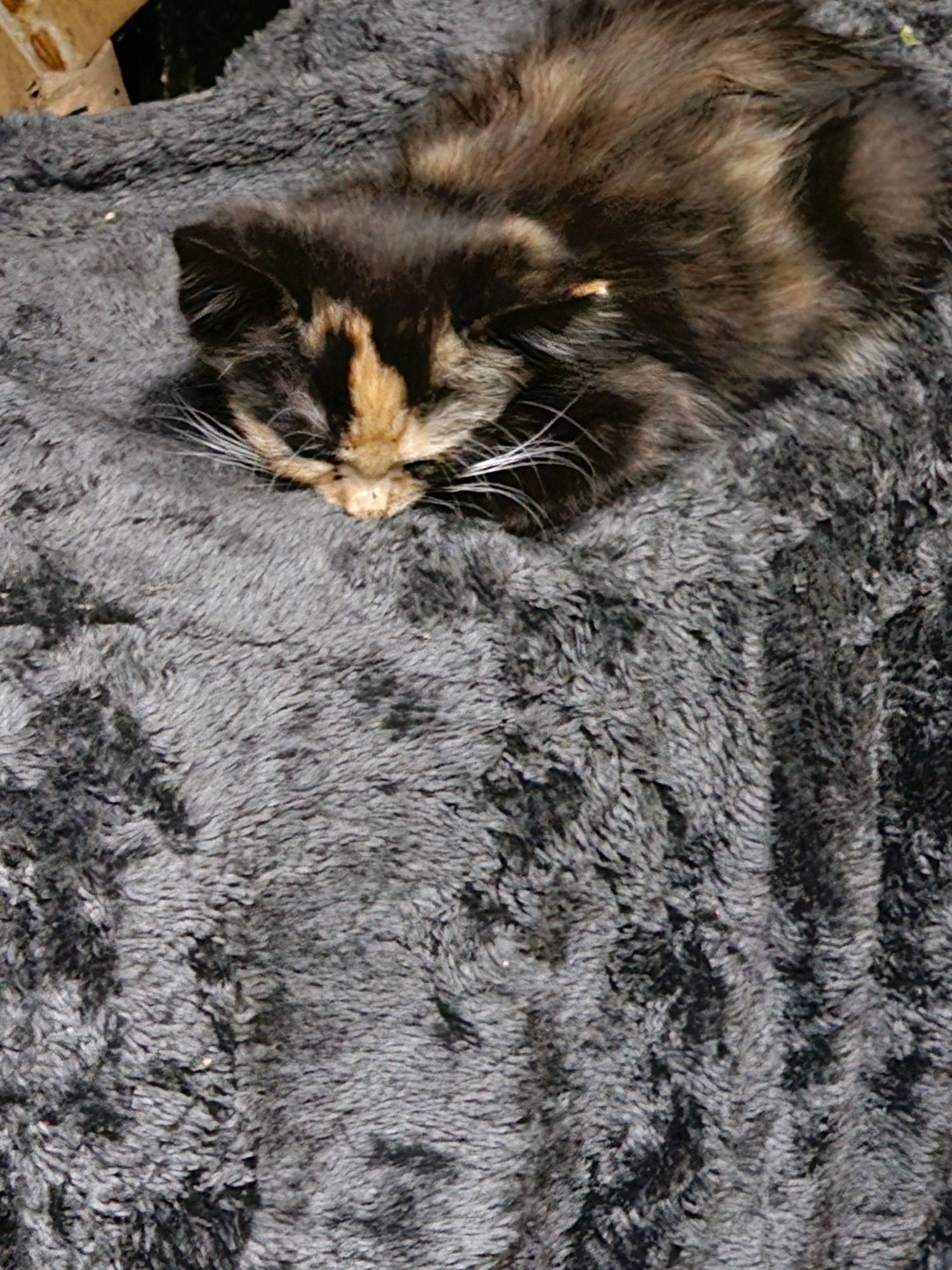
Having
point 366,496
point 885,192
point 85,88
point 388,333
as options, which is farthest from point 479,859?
point 85,88

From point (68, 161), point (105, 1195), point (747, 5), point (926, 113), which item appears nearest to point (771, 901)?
point (105, 1195)

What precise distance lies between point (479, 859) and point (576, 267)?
46 cm

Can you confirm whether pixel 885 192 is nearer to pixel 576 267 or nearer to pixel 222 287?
pixel 576 267

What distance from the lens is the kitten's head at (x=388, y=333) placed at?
1.06 m

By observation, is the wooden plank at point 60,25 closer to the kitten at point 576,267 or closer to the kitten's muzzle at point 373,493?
the kitten at point 576,267

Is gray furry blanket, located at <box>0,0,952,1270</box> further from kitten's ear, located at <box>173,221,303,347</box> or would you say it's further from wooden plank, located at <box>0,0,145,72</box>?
wooden plank, located at <box>0,0,145,72</box>

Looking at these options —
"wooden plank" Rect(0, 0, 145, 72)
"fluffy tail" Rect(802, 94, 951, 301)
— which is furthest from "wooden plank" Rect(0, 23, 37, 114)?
"fluffy tail" Rect(802, 94, 951, 301)

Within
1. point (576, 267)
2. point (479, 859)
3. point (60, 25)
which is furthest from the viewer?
point (60, 25)

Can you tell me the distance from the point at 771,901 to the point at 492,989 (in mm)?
233

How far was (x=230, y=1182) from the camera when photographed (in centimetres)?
96

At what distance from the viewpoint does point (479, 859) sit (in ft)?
3.26

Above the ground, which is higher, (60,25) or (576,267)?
(576,267)

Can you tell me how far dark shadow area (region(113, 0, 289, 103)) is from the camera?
5.64 feet

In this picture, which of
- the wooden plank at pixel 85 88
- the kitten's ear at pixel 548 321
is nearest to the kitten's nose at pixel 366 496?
the kitten's ear at pixel 548 321
